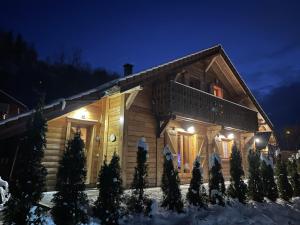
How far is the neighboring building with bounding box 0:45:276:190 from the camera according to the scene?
9609 millimetres

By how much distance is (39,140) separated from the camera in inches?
209

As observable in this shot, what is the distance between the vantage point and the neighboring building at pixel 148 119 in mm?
9609

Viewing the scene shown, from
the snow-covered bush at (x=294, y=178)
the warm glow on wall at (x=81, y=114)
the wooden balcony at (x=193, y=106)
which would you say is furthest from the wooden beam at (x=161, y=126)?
the snow-covered bush at (x=294, y=178)

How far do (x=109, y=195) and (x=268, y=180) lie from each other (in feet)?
25.7

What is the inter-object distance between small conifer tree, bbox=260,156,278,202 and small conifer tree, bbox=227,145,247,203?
82.9 inches

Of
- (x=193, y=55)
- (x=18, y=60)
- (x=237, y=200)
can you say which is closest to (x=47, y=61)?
(x=18, y=60)

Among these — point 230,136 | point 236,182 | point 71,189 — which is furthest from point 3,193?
point 230,136

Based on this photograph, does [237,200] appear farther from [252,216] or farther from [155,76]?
[155,76]

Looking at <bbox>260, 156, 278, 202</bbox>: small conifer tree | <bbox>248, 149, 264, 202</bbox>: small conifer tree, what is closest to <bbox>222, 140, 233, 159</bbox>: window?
<bbox>260, 156, 278, 202</bbox>: small conifer tree

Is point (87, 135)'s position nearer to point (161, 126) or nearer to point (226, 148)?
point (161, 126)

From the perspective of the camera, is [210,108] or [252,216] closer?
[252,216]

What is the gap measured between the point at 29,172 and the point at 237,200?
284 inches

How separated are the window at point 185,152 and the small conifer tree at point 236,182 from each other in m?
3.97

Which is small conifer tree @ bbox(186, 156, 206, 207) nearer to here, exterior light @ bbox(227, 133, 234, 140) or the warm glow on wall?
the warm glow on wall
